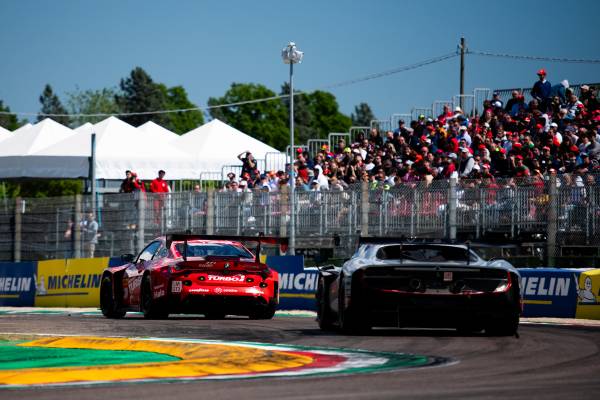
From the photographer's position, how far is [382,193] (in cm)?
2402

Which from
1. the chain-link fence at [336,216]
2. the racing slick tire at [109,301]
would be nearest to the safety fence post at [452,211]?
the chain-link fence at [336,216]

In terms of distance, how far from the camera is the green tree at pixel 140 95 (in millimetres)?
164375

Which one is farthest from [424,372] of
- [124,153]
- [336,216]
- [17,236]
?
[124,153]

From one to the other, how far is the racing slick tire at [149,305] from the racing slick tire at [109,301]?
114cm

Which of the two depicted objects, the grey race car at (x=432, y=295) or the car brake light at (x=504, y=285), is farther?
the car brake light at (x=504, y=285)

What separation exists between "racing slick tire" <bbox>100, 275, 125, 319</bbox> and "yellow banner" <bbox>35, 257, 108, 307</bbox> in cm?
704

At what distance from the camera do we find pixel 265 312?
18.5m

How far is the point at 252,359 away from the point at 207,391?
8.34 feet

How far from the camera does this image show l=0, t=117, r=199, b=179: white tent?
117 ft

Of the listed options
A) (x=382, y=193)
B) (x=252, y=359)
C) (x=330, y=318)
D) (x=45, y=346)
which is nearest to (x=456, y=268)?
(x=330, y=318)

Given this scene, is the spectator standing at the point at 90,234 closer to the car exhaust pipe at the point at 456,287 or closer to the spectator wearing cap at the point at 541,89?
the spectator wearing cap at the point at 541,89

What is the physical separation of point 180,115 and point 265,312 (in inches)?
5701

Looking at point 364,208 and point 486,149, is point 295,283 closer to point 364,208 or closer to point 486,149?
point 364,208

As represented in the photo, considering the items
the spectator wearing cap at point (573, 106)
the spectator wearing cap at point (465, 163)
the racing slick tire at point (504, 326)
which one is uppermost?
the spectator wearing cap at point (573, 106)
